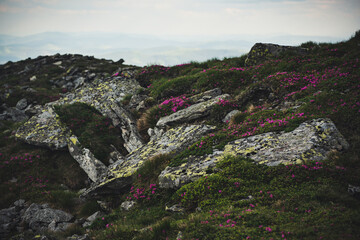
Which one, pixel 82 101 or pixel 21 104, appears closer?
pixel 82 101

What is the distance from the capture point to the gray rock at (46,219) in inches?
376

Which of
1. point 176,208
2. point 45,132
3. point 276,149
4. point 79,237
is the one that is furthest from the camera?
point 45,132

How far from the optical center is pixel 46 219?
10.1m

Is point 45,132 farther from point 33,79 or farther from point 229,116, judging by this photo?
point 33,79

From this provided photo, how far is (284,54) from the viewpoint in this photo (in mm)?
18469

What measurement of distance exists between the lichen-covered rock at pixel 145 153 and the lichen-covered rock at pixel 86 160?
2067 millimetres

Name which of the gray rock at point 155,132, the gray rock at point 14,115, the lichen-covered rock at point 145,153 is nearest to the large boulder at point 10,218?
the lichen-covered rock at point 145,153

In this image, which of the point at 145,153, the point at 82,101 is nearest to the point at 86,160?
the point at 145,153

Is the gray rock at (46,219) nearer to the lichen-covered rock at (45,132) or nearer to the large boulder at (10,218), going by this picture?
the large boulder at (10,218)

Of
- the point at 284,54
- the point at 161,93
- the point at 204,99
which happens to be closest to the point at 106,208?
the point at 204,99

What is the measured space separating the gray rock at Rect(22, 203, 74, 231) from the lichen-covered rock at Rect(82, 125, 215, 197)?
1.51 metres

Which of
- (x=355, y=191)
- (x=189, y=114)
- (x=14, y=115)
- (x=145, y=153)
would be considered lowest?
(x=145, y=153)

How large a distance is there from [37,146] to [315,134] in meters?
20.1

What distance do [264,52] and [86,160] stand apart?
1922 centimetres
